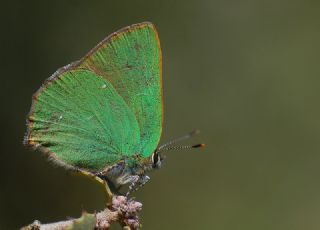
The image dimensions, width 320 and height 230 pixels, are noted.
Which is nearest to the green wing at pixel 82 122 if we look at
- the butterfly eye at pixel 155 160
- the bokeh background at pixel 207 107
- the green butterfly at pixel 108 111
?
the green butterfly at pixel 108 111

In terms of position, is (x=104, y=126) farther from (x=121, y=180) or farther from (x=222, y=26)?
(x=222, y=26)

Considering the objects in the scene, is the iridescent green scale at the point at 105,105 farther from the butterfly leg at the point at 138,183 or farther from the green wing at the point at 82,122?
the butterfly leg at the point at 138,183

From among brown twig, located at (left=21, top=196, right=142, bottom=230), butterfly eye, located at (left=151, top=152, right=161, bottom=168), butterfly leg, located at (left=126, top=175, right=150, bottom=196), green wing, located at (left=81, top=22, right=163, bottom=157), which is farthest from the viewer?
butterfly eye, located at (left=151, top=152, right=161, bottom=168)

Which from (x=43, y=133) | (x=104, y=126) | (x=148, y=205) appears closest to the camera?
(x=43, y=133)

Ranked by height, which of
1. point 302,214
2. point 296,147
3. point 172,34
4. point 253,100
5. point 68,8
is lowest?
point 302,214

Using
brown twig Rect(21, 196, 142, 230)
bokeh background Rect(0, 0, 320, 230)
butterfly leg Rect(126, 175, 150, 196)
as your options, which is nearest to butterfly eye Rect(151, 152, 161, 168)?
butterfly leg Rect(126, 175, 150, 196)

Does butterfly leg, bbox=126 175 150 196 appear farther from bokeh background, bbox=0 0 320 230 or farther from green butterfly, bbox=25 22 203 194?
bokeh background, bbox=0 0 320 230

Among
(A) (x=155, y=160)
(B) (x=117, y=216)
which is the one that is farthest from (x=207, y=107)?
(B) (x=117, y=216)

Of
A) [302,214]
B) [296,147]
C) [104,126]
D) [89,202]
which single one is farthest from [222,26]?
[104,126]

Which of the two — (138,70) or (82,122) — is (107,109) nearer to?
(82,122)
